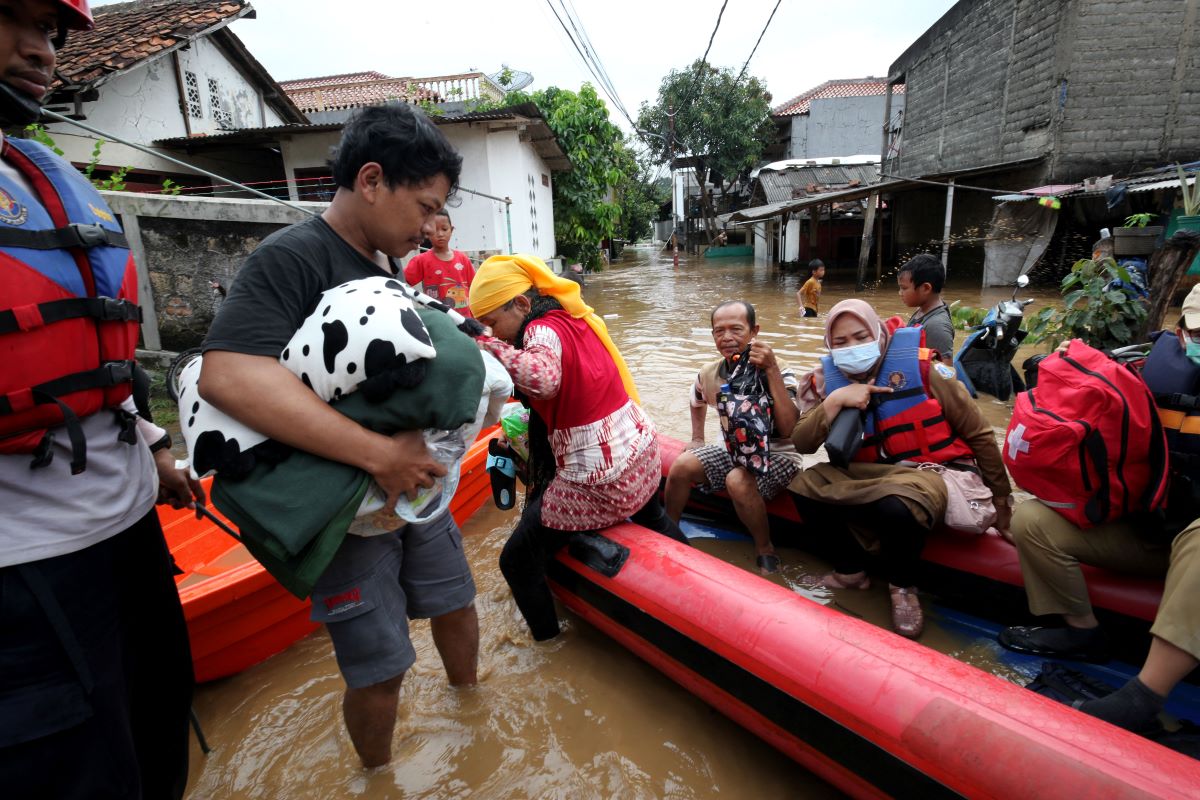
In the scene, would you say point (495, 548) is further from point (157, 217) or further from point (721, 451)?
point (157, 217)

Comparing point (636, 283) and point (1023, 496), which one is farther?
point (636, 283)

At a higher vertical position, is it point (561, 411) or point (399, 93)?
point (399, 93)

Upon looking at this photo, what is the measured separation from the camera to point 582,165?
16016 millimetres

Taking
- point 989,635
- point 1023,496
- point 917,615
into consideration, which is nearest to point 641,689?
point 917,615

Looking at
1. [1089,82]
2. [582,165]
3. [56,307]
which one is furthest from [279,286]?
A: [582,165]

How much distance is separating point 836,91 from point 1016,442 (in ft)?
96.1

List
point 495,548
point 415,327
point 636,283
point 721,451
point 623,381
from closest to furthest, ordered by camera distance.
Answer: point 415,327, point 623,381, point 721,451, point 495,548, point 636,283

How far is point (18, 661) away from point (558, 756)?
1614 millimetres

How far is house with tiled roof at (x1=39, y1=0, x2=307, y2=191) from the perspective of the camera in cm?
876

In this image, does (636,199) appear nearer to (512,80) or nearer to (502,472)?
(512,80)

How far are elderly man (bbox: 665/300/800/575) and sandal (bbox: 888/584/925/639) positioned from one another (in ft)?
2.05

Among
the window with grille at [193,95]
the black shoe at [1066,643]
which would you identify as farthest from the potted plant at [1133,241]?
the window with grille at [193,95]

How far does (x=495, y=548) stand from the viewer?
367cm

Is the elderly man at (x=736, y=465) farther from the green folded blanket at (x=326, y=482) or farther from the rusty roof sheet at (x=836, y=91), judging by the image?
the rusty roof sheet at (x=836, y=91)
